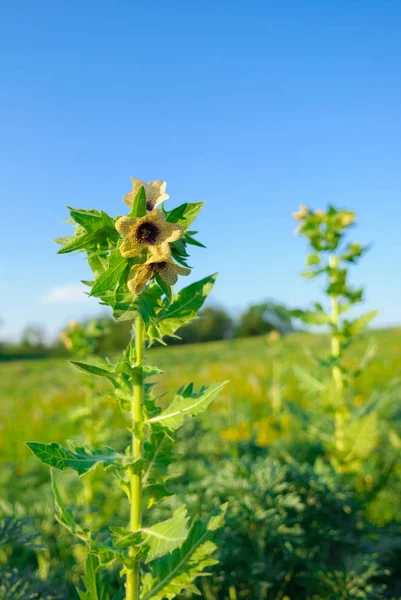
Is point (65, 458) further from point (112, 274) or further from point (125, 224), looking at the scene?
point (125, 224)

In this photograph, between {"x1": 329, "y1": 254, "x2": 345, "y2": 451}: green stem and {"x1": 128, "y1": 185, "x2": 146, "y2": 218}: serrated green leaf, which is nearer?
{"x1": 128, "y1": 185, "x2": 146, "y2": 218}: serrated green leaf

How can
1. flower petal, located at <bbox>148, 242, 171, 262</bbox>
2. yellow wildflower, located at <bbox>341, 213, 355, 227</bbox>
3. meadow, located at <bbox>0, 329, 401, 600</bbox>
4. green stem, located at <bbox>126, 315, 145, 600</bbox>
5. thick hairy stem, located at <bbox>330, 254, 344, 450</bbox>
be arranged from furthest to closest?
1. yellow wildflower, located at <bbox>341, 213, 355, 227</bbox>
2. thick hairy stem, located at <bbox>330, 254, 344, 450</bbox>
3. meadow, located at <bbox>0, 329, 401, 600</bbox>
4. green stem, located at <bbox>126, 315, 145, 600</bbox>
5. flower petal, located at <bbox>148, 242, 171, 262</bbox>

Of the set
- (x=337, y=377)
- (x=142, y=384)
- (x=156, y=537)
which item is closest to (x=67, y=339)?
(x=337, y=377)

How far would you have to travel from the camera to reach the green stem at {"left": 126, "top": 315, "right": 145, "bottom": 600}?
5.51 feet

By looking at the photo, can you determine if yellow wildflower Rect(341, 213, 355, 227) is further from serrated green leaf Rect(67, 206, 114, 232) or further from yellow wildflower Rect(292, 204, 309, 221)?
serrated green leaf Rect(67, 206, 114, 232)

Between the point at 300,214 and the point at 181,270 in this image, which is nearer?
the point at 181,270

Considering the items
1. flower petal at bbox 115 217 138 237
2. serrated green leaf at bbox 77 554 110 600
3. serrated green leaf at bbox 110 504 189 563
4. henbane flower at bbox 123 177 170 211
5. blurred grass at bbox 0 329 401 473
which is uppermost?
henbane flower at bbox 123 177 170 211

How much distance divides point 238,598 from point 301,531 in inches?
17.9

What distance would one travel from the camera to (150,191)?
5.19 feet

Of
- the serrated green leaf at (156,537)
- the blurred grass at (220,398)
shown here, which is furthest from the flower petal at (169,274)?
the blurred grass at (220,398)

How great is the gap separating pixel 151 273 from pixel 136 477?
68 cm

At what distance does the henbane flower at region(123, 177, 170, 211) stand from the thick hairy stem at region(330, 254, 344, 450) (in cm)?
216

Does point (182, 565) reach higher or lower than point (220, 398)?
higher

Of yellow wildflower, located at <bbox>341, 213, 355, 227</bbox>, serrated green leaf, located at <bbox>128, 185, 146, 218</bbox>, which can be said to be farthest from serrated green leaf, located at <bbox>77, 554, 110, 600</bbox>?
yellow wildflower, located at <bbox>341, 213, 355, 227</bbox>
